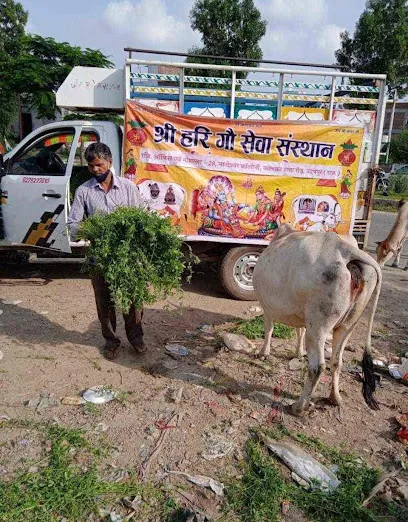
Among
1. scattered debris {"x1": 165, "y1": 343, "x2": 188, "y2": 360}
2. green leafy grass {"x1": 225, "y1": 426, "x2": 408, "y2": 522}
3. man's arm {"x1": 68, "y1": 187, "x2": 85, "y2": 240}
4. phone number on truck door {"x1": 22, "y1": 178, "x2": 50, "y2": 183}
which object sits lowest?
green leafy grass {"x1": 225, "y1": 426, "x2": 408, "y2": 522}

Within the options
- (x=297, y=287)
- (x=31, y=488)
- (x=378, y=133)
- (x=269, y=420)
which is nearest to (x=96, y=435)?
(x=31, y=488)

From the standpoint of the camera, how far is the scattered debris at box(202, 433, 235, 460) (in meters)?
2.91

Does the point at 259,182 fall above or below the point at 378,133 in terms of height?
below

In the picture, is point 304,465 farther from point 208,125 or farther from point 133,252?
point 208,125

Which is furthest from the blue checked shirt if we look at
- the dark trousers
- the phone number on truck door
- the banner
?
the phone number on truck door

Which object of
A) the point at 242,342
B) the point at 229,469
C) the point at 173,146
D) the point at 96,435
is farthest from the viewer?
the point at 173,146

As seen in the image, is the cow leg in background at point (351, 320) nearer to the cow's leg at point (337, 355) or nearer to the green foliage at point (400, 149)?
the cow's leg at point (337, 355)

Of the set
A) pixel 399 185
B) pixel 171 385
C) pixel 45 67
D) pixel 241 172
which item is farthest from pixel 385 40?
pixel 171 385

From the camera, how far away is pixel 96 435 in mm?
3037

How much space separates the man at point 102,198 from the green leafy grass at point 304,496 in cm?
192

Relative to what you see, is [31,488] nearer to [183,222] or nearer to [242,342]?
[242,342]

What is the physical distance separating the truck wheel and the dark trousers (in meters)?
1.90

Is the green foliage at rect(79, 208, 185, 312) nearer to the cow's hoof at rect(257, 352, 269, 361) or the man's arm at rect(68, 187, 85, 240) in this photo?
the man's arm at rect(68, 187, 85, 240)

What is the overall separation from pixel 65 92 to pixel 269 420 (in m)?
4.89
